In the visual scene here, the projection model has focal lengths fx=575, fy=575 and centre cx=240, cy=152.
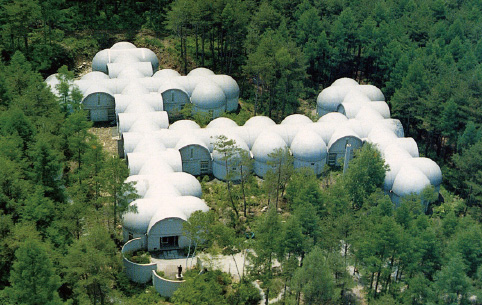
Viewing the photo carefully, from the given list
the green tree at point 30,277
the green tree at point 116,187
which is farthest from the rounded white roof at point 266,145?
the green tree at point 30,277

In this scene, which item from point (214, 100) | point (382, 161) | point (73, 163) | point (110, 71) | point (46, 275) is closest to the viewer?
point (46, 275)

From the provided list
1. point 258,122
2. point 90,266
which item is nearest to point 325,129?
point 258,122

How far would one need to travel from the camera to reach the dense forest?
40.6 meters

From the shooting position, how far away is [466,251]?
136 feet

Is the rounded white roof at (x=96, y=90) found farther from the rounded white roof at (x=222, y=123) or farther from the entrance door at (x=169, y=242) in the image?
the entrance door at (x=169, y=242)

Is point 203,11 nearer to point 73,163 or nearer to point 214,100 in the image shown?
point 214,100

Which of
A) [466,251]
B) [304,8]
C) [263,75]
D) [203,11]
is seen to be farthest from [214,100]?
[466,251]

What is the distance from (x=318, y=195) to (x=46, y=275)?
22.0 meters

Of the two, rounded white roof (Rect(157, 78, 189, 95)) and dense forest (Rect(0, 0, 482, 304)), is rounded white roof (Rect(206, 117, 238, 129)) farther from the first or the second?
rounded white roof (Rect(157, 78, 189, 95))

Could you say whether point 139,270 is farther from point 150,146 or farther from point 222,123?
point 222,123

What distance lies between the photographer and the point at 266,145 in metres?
59.5

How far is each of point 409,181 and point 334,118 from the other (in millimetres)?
13679

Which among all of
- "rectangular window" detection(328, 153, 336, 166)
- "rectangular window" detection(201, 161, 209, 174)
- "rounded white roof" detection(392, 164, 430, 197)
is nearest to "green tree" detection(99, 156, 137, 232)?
"rectangular window" detection(201, 161, 209, 174)

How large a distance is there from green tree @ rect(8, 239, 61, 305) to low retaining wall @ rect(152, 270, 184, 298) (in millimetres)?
9922
